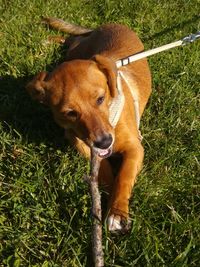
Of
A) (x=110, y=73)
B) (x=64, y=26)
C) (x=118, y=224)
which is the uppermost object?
(x=110, y=73)

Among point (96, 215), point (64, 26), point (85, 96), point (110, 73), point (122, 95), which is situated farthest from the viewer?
point (64, 26)

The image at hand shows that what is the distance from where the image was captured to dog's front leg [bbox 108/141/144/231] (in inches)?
118

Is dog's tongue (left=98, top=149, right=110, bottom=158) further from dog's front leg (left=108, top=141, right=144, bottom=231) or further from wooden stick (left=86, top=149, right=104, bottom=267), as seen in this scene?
dog's front leg (left=108, top=141, right=144, bottom=231)

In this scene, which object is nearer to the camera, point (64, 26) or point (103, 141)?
point (103, 141)

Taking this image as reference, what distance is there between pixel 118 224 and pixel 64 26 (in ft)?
9.35

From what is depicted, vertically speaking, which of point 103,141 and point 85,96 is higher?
point 85,96

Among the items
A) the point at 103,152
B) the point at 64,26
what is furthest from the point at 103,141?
the point at 64,26

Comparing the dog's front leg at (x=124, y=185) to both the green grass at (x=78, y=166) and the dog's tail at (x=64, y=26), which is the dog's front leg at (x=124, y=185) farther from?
the dog's tail at (x=64, y=26)

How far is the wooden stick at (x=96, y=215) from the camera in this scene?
9.02ft

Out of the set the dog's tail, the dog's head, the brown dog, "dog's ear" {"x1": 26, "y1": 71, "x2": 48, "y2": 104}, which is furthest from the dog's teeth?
the dog's tail

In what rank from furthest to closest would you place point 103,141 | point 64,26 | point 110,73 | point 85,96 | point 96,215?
point 64,26 → point 110,73 → point 85,96 → point 103,141 → point 96,215

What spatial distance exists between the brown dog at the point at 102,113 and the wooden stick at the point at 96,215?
109 millimetres

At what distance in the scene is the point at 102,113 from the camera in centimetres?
329

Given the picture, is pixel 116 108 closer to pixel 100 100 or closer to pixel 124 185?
pixel 100 100
